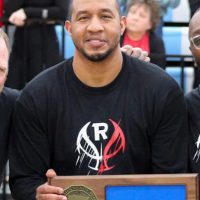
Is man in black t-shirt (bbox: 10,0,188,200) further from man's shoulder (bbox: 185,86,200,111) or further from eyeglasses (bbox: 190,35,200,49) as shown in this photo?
eyeglasses (bbox: 190,35,200,49)

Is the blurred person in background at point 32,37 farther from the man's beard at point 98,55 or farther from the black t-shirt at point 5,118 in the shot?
the man's beard at point 98,55

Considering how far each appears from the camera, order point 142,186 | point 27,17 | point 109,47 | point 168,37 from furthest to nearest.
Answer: point 168,37, point 27,17, point 109,47, point 142,186

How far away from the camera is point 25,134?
4.50 m

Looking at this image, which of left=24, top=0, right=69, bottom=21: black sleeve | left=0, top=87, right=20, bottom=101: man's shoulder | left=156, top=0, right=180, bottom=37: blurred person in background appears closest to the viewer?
left=0, top=87, right=20, bottom=101: man's shoulder

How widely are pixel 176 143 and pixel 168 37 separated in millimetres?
3907

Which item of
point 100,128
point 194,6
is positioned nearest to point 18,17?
point 194,6

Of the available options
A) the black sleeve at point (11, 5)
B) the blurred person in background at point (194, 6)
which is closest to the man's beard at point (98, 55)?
the blurred person in background at point (194, 6)

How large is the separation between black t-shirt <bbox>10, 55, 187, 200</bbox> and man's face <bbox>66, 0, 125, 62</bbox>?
21 cm

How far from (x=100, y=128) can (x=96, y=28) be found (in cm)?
56

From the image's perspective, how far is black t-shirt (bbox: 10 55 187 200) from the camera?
442cm

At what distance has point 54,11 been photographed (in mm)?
7375

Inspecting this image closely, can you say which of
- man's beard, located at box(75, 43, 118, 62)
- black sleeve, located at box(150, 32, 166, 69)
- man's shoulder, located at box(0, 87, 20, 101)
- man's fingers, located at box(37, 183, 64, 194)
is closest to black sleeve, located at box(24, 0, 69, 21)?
black sleeve, located at box(150, 32, 166, 69)

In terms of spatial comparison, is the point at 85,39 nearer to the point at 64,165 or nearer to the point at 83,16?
the point at 83,16

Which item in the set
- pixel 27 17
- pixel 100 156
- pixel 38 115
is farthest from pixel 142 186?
pixel 27 17
